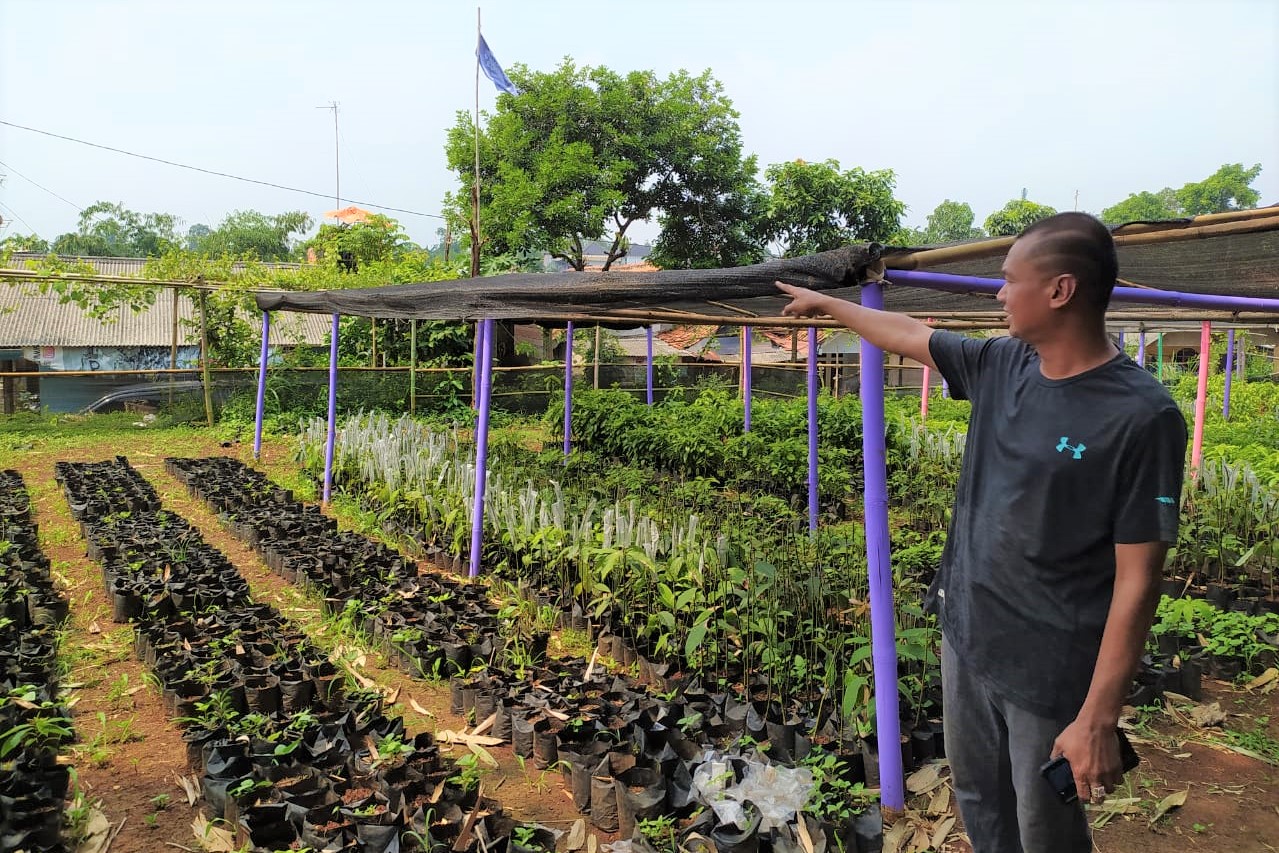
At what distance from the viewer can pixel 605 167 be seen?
18.7m

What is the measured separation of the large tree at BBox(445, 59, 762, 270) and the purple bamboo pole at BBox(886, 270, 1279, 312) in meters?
14.4

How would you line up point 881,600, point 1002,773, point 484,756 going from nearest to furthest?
point 1002,773
point 881,600
point 484,756

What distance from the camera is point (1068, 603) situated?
1608 mm

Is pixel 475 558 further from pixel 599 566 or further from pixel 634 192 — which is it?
pixel 634 192

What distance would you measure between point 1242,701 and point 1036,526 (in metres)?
3.44

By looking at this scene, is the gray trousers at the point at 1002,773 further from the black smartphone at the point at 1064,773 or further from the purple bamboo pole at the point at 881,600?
the purple bamboo pole at the point at 881,600

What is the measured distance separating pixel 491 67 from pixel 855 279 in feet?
50.5

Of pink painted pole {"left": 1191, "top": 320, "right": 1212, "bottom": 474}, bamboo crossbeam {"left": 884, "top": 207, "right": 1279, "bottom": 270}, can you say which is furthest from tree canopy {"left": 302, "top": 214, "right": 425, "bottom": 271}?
bamboo crossbeam {"left": 884, "top": 207, "right": 1279, "bottom": 270}

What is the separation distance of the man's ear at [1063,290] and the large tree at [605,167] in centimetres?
1682

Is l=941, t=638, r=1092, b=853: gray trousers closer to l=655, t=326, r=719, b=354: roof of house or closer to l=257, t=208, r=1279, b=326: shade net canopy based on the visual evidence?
l=257, t=208, r=1279, b=326: shade net canopy

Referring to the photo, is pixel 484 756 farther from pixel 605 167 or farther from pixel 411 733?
pixel 605 167

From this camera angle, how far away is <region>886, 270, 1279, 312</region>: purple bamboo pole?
2988 mm

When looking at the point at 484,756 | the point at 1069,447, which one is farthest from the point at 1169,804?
the point at 484,756

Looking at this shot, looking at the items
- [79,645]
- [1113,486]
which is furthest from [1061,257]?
[79,645]
